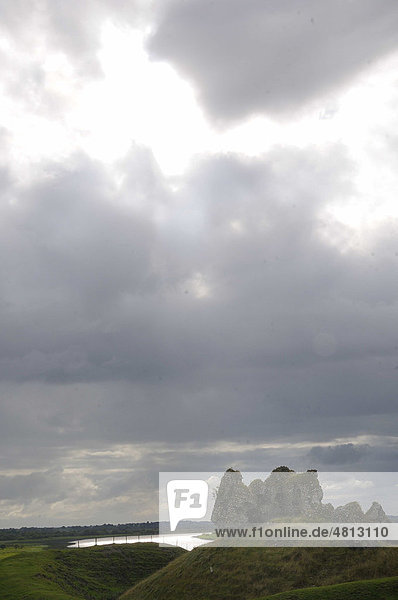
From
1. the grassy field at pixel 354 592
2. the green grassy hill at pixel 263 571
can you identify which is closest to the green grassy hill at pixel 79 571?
the green grassy hill at pixel 263 571

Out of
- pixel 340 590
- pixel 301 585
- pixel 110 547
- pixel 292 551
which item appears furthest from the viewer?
pixel 110 547

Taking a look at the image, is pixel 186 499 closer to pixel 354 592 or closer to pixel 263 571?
pixel 263 571

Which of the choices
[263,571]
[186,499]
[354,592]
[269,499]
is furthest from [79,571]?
[354,592]

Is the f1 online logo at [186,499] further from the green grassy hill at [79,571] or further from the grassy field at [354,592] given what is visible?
the grassy field at [354,592]

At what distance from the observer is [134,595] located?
83.8 m

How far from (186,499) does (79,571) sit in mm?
28433

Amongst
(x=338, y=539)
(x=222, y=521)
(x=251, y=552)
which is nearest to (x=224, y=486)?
(x=222, y=521)

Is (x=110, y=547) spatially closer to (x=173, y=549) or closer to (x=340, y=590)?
(x=173, y=549)

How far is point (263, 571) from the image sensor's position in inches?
2785

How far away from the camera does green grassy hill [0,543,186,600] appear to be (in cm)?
8625

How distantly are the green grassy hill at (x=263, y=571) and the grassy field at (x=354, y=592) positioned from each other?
10.1 metres

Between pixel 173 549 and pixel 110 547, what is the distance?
52.9ft

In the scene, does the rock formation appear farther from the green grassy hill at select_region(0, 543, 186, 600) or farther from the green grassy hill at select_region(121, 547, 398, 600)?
the green grassy hill at select_region(0, 543, 186, 600)

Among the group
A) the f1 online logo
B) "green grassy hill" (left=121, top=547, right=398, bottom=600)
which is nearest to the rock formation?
the f1 online logo
